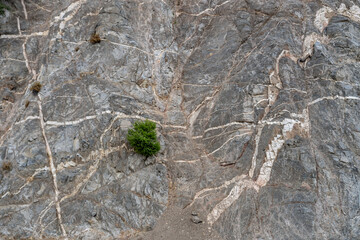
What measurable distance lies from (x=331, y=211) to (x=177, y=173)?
758 centimetres

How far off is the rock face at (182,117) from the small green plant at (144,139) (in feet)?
1.69

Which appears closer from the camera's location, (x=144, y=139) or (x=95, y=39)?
(x=144, y=139)

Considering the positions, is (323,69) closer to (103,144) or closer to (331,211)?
(331,211)

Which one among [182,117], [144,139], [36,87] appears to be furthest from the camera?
[182,117]

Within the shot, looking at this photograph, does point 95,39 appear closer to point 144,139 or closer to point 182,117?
point 182,117

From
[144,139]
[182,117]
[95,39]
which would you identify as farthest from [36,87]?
[182,117]

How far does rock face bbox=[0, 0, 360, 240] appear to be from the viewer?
45.4 ft

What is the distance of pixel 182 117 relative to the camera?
58.2 feet

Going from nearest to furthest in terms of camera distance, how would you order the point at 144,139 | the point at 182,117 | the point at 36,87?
the point at 144,139 < the point at 36,87 < the point at 182,117

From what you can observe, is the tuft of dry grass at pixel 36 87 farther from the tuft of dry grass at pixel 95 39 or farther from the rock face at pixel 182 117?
the tuft of dry grass at pixel 95 39

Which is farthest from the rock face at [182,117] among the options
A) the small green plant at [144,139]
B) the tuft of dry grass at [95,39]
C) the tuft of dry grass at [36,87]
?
the small green plant at [144,139]

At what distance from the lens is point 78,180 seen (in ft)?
48.2

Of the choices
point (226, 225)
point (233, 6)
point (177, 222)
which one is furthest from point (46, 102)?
point (233, 6)

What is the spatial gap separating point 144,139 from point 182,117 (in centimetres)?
360
